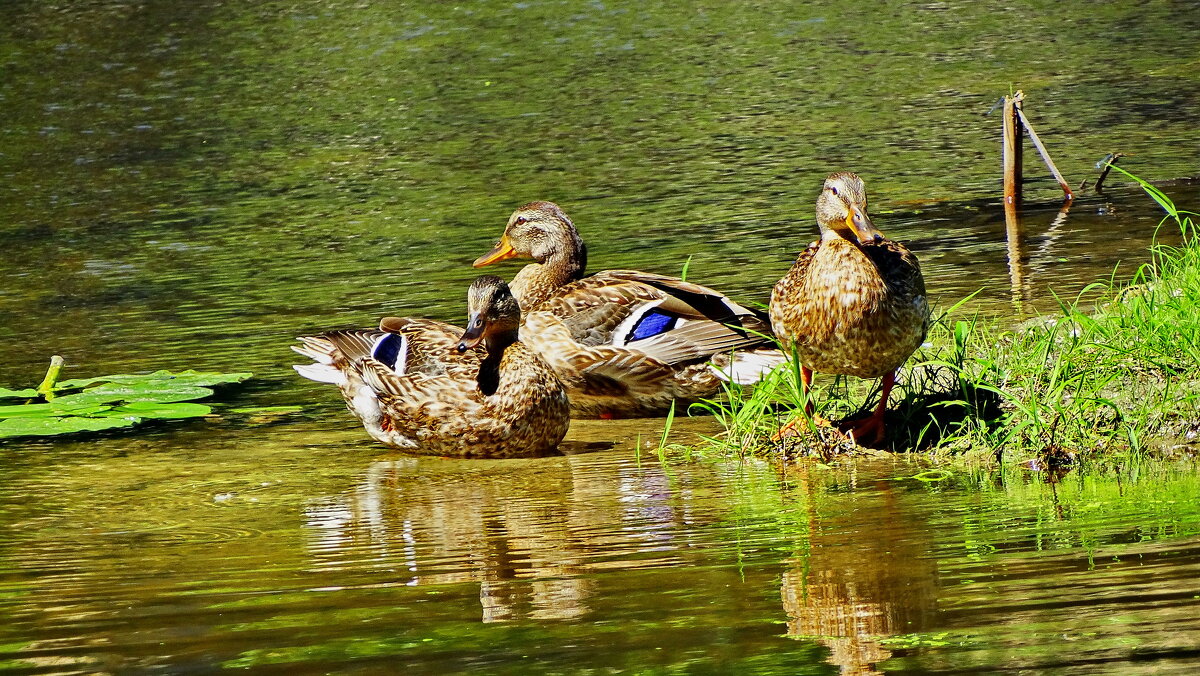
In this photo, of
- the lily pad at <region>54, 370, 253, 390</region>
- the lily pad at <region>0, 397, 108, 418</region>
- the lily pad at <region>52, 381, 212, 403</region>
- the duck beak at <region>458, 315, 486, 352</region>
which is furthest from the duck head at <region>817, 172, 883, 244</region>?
the lily pad at <region>0, 397, 108, 418</region>

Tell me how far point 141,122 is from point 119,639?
19120mm

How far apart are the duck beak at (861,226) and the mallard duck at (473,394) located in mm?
1570

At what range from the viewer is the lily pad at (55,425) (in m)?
7.53

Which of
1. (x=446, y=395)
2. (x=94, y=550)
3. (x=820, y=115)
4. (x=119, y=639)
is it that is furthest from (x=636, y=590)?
(x=820, y=115)

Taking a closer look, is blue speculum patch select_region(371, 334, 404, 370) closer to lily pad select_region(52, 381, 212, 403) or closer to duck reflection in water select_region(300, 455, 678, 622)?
duck reflection in water select_region(300, 455, 678, 622)

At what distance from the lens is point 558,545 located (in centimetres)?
509

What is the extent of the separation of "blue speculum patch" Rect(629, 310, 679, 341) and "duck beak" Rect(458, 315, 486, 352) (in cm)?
94

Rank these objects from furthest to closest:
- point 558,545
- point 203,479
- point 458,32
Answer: point 458,32
point 203,479
point 558,545

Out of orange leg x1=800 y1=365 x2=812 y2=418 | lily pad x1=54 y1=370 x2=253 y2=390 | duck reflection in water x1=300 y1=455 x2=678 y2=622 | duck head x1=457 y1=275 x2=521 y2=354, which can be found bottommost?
duck reflection in water x1=300 y1=455 x2=678 y2=622

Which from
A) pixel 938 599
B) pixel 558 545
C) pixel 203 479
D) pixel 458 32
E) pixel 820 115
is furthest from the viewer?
pixel 458 32

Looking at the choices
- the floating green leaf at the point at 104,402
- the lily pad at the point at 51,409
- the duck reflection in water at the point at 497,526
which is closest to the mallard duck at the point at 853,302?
the duck reflection in water at the point at 497,526

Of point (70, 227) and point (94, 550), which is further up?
point (70, 227)

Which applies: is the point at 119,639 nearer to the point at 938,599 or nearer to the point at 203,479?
the point at 938,599

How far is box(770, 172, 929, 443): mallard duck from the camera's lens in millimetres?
6078
